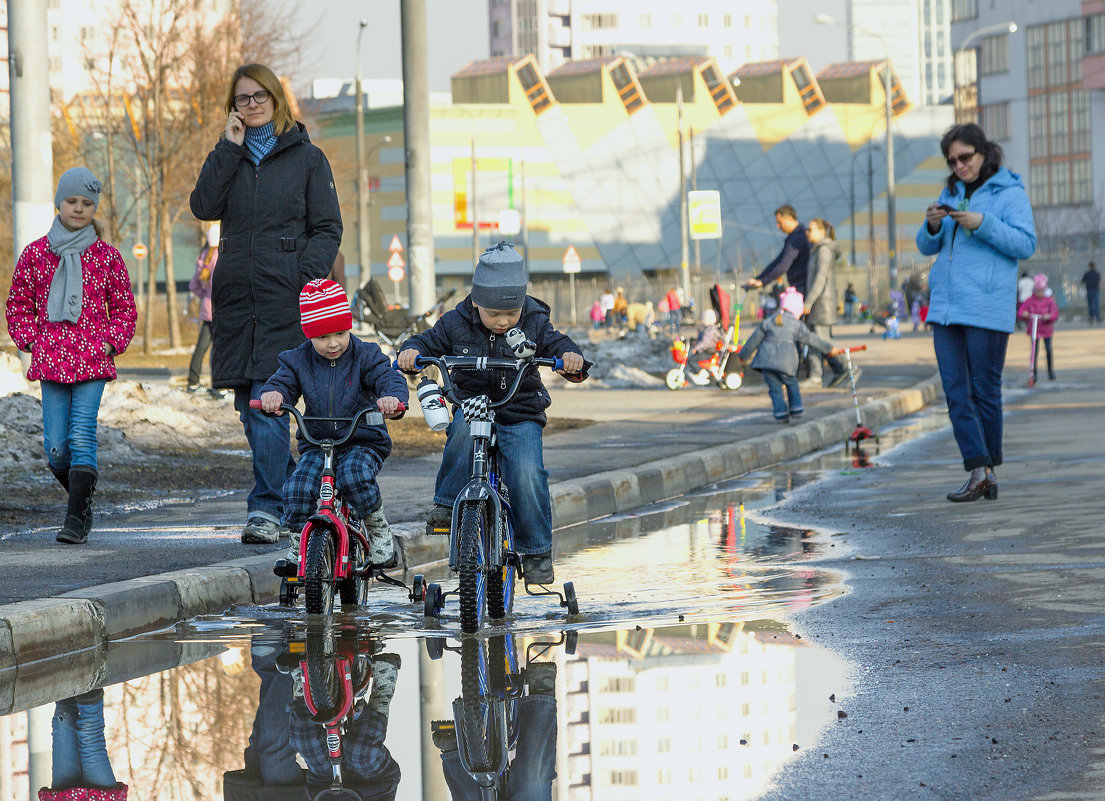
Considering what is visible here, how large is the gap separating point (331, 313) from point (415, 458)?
19.5 feet

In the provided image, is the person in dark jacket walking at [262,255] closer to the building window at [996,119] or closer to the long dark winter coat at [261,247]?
the long dark winter coat at [261,247]

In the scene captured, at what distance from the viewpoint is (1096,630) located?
237 inches

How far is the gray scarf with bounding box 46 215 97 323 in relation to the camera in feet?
27.6

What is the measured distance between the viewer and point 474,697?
17.8 feet

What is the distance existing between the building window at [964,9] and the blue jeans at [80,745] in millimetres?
91475

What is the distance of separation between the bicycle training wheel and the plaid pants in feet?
0.57

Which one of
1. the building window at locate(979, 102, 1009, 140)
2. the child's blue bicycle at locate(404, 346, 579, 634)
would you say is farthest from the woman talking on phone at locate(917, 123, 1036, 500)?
the building window at locate(979, 102, 1009, 140)

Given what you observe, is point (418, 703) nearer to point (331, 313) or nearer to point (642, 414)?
point (331, 313)

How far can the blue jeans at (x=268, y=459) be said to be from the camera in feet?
27.6

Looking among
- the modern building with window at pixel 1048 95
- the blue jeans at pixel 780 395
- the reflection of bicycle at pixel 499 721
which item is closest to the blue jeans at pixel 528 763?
the reflection of bicycle at pixel 499 721

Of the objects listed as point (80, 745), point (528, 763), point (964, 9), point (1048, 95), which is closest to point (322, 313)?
point (80, 745)

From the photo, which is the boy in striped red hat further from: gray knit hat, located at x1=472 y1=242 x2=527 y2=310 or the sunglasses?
the sunglasses

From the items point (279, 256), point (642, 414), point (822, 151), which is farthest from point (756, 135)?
point (279, 256)

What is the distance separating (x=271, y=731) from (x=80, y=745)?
0.53 meters
